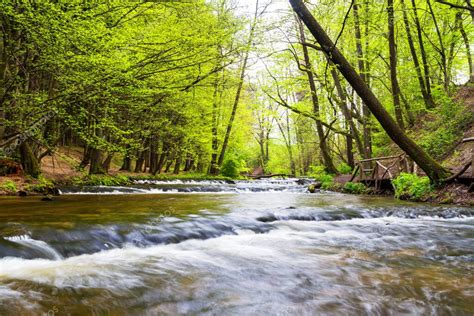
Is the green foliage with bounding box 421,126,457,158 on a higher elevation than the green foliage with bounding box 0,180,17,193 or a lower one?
higher

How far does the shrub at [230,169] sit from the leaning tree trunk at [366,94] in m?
16.4

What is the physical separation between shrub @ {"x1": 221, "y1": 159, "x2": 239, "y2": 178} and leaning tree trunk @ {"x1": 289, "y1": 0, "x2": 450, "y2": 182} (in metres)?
16.4

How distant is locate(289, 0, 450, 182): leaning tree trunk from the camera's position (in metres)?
7.36

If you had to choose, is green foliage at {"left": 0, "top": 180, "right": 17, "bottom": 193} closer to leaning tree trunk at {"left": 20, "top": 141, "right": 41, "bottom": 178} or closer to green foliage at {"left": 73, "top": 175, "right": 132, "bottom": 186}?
leaning tree trunk at {"left": 20, "top": 141, "right": 41, "bottom": 178}

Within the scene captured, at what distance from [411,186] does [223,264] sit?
8605mm

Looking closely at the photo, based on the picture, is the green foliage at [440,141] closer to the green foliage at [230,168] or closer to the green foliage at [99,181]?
the green foliage at [99,181]

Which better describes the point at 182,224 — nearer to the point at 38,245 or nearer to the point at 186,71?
the point at 38,245

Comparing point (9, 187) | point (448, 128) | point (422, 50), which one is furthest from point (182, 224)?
point (422, 50)

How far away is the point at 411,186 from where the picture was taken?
10.5 m

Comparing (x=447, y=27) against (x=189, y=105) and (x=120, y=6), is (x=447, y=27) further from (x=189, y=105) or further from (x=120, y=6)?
(x=120, y=6)

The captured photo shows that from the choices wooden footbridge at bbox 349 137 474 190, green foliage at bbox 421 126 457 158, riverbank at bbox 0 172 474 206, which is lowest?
riverbank at bbox 0 172 474 206

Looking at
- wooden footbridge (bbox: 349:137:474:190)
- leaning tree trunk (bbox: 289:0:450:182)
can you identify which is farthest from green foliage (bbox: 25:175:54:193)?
wooden footbridge (bbox: 349:137:474:190)

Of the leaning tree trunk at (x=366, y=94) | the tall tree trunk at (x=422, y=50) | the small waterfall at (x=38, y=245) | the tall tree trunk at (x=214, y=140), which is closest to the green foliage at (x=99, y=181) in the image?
the tall tree trunk at (x=214, y=140)

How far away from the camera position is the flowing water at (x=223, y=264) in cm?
266
